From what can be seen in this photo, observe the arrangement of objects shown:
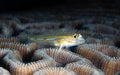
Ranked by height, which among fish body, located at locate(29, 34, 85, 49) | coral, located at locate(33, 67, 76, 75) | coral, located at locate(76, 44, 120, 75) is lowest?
coral, located at locate(76, 44, 120, 75)

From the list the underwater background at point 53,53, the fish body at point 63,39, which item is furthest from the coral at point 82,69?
the fish body at point 63,39

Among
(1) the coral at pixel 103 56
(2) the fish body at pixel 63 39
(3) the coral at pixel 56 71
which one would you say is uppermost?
(2) the fish body at pixel 63 39

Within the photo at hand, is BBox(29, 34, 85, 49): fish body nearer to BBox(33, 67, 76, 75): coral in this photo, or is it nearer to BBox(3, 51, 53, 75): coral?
BBox(3, 51, 53, 75): coral

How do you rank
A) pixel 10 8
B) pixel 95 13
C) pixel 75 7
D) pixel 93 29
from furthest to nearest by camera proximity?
pixel 10 8
pixel 75 7
pixel 95 13
pixel 93 29

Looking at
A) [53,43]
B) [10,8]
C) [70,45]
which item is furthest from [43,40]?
[10,8]

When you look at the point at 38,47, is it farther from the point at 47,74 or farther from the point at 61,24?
the point at 61,24

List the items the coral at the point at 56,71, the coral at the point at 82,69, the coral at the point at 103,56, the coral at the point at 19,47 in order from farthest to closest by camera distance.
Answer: the coral at the point at 19,47 < the coral at the point at 103,56 < the coral at the point at 82,69 < the coral at the point at 56,71

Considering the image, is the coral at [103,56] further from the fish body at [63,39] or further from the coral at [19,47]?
the coral at [19,47]

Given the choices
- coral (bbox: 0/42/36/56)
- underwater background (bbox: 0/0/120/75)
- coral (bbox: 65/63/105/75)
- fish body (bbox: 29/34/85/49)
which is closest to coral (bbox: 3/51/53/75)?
underwater background (bbox: 0/0/120/75)

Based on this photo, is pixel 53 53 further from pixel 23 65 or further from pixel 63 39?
pixel 23 65

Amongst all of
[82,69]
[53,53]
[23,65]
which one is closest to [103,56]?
[82,69]

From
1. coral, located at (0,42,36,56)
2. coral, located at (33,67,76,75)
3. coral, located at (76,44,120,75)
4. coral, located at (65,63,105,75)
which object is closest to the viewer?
coral, located at (33,67,76,75)
